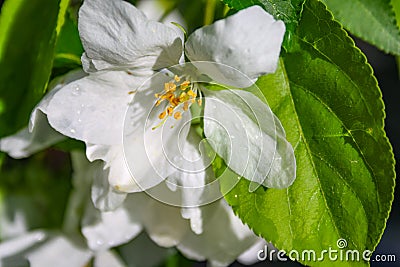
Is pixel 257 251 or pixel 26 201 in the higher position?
pixel 257 251

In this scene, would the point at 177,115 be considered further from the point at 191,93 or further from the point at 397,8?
the point at 397,8

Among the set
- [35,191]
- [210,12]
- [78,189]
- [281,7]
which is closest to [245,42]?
A: [281,7]

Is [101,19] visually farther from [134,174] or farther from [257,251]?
[257,251]

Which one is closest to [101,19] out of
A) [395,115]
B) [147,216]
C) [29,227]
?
[147,216]

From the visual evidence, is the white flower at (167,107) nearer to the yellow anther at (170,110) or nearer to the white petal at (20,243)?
the yellow anther at (170,110)

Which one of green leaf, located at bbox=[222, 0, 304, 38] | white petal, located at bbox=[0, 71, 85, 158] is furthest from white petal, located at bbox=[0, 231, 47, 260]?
green leaf, located at bbox=[222, 0, 304, 38]

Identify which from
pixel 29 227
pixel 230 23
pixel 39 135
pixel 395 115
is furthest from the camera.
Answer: pixel 395 115

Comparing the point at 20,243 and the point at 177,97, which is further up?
the point at 177,97
